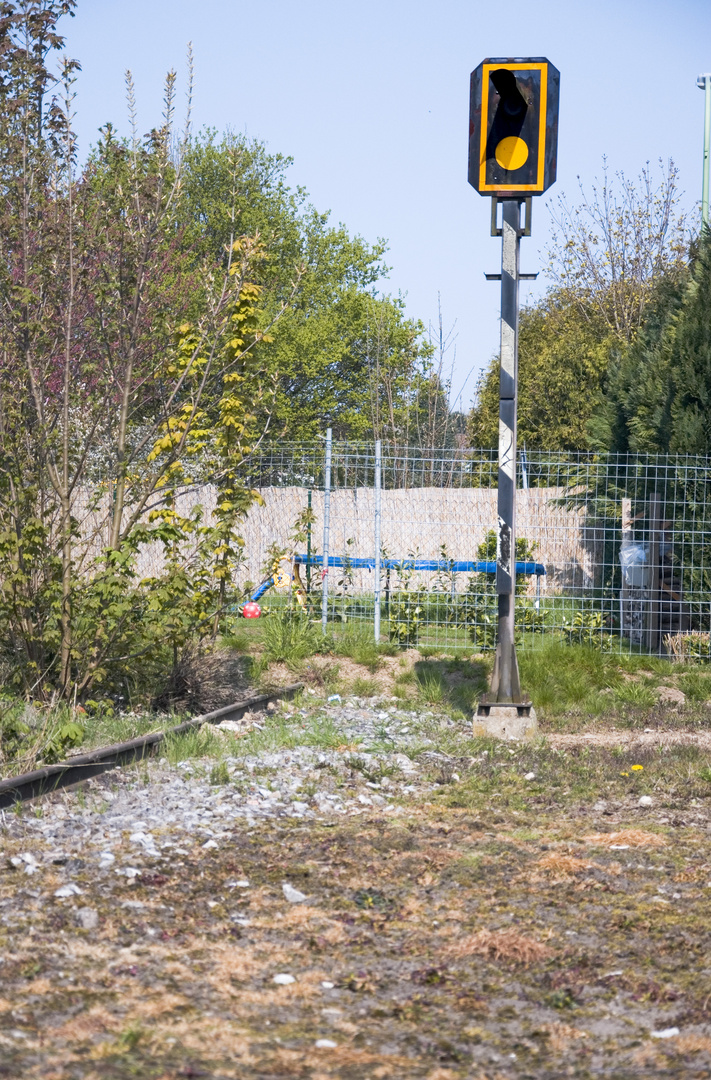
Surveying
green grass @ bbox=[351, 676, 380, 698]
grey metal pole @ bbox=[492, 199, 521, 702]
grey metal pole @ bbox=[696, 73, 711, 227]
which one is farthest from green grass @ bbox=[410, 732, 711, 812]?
grey metal pole @ bbox=[696, 73, 711, 227]

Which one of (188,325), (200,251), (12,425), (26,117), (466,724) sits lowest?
(466,724)

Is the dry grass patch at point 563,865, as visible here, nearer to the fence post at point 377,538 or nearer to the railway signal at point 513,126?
the railway signal at point 513,126

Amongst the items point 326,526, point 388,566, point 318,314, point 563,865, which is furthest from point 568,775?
point 318,314

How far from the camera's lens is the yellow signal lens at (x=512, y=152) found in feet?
25.7

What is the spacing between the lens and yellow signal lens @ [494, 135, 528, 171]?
25.7 ft

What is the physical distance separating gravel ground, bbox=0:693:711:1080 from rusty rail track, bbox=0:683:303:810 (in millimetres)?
115

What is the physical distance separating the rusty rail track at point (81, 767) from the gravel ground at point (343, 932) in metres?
0.12

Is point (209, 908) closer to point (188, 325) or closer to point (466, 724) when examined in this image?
point (466, 724)

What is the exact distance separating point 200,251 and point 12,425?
3089cm

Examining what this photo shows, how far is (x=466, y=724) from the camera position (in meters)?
8.84

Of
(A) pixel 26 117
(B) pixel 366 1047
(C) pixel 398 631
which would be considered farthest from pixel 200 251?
(B) pixel 366 1047

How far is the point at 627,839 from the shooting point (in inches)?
211

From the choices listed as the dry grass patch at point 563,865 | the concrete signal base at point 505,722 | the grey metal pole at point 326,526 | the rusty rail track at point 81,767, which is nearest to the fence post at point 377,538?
the grey metal pole at point 326,526

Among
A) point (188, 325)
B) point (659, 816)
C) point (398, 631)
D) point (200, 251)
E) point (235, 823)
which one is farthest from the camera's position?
point (200, 251)
